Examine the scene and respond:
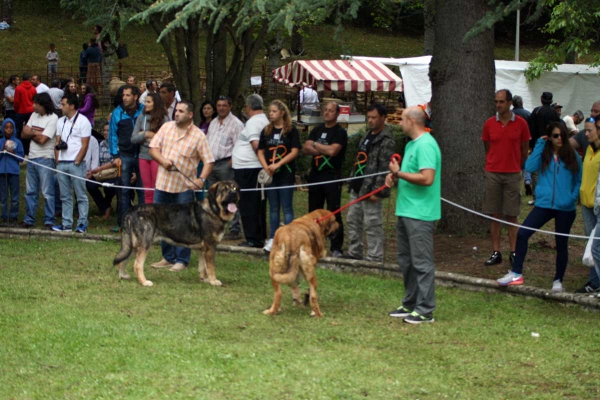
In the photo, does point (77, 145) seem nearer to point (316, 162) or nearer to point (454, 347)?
point (316, 162)

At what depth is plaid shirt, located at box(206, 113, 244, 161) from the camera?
1254 cm

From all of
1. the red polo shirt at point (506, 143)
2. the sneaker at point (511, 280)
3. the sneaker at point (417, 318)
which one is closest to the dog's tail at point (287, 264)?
the sneaker at point (417, 318)

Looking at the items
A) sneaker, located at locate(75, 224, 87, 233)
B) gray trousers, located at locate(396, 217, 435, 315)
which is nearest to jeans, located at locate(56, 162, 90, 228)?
sneaker, located at locate(75, 224, 87, 233)

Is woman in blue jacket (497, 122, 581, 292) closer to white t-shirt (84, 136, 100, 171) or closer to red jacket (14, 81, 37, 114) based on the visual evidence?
white t-shirt (84, 136, 100, 171)

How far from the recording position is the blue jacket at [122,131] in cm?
1291

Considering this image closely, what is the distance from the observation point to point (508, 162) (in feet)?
35.0

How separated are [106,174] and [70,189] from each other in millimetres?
1175

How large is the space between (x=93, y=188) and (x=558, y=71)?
17147mm

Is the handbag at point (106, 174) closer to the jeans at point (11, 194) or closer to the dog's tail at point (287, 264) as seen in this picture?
the jeans at point (11, 194)

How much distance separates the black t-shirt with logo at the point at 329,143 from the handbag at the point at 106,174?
4.19 metres

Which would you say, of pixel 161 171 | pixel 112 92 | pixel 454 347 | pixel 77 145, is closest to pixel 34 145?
pixel 77 145

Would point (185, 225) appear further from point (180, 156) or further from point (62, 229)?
point (62, 229)

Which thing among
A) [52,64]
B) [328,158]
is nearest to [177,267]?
[328,158]

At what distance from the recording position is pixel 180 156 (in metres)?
10.5
